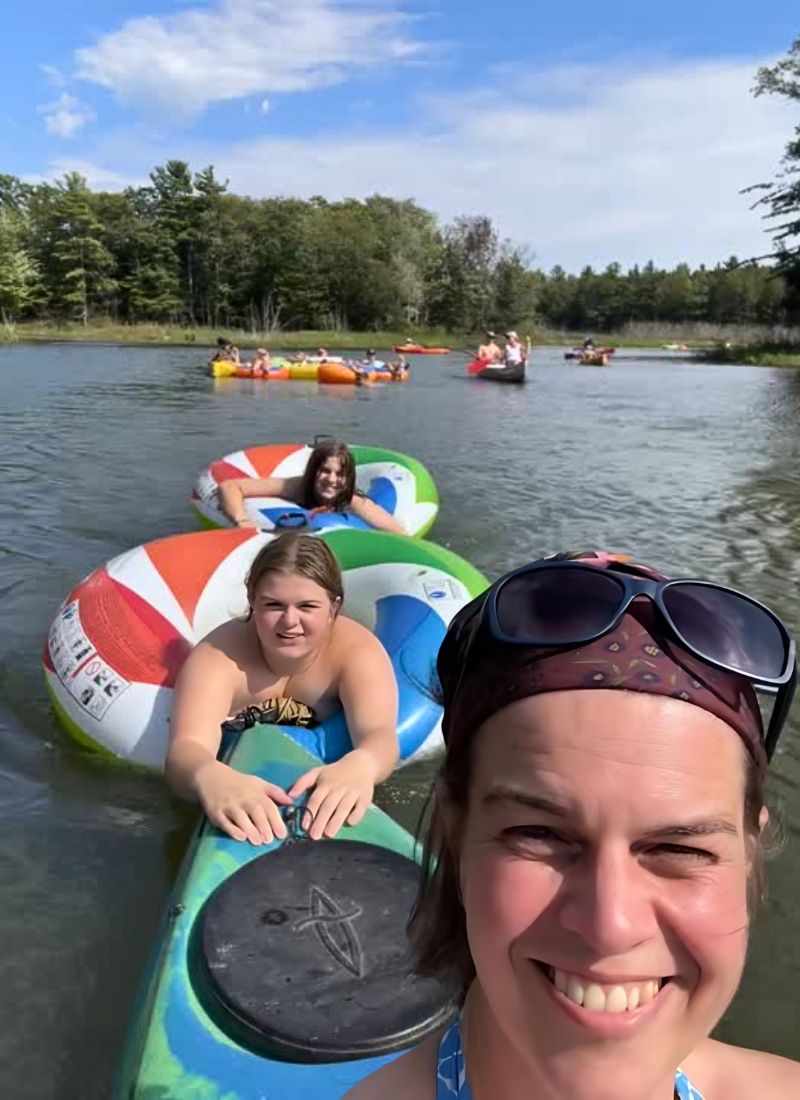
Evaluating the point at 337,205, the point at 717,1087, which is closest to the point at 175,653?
the point at 717,1087

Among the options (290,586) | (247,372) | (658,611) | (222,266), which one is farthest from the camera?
(222,266)

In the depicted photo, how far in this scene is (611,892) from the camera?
30.6 inches

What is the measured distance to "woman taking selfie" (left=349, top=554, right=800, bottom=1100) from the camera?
78 cm

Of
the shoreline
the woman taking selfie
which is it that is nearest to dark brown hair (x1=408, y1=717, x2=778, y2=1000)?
the woman taking selfie

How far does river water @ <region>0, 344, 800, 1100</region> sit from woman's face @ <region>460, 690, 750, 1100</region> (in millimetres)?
1705

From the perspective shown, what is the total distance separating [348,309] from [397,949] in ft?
155

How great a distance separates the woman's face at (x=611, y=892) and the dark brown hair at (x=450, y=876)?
2.9 inches

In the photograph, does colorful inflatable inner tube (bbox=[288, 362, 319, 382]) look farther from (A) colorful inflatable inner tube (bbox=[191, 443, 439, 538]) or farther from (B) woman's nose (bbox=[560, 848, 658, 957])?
(B) woman's nose (bbox=[560, 848, 658, 957])

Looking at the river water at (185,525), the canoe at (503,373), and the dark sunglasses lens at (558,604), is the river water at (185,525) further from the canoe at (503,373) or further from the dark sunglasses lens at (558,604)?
the dark sunglasses lens at (558,604)

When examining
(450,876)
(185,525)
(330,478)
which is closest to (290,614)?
(450,876)

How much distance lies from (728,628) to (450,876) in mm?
395

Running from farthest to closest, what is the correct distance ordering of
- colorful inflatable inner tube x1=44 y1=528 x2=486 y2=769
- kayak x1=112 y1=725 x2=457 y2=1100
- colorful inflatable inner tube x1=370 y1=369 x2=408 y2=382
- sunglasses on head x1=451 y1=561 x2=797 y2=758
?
1. colorful inflatable inner tube x1=370 y1=369 x2=408 y2=382
2. colorful inflatable inner tube x1=44 y1=528 x2=486 y2=769
3. kayak x1=112 y1=725 x2=457 y2=1100
4. sunglasses on head x1=451 y1=561 x2=797 y2=758

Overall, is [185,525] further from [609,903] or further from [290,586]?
[609,903]

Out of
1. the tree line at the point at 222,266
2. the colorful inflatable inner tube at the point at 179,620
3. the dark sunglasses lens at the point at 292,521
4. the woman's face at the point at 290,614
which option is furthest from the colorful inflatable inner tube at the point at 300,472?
the tree line at the point at 222,266
